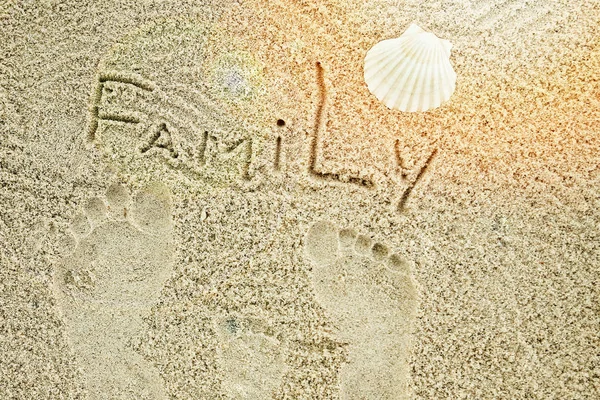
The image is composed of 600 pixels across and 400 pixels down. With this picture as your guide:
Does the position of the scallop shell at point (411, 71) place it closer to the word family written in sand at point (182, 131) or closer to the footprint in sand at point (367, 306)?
the word family written in sand at point (182, 131)

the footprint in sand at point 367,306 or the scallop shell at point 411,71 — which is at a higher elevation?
the scallop shell at point 411,71

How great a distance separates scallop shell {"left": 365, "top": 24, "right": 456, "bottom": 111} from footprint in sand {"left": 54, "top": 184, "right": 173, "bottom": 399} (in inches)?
34.1

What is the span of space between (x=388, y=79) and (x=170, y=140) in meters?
0.81

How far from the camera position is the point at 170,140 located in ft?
7.02

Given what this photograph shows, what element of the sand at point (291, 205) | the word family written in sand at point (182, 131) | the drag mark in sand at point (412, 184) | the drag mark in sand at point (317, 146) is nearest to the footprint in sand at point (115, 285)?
the sand at point (291, 205)

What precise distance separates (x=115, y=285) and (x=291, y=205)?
0.69m

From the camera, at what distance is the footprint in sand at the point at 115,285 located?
2.08 metres

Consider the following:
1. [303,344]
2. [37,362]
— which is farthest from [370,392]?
[37,362]

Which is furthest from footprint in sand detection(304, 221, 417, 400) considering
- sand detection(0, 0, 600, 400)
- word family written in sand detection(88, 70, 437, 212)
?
word family written in sand detection(88, 70, 437, 212)

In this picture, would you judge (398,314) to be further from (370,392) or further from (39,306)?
(39,306)

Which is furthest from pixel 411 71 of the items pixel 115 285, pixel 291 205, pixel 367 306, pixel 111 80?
pixel 115 285

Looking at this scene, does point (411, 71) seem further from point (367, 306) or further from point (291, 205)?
point (367, 306)

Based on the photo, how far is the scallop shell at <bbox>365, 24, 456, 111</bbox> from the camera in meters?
1.94

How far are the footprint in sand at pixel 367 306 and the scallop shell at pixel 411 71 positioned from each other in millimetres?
497
